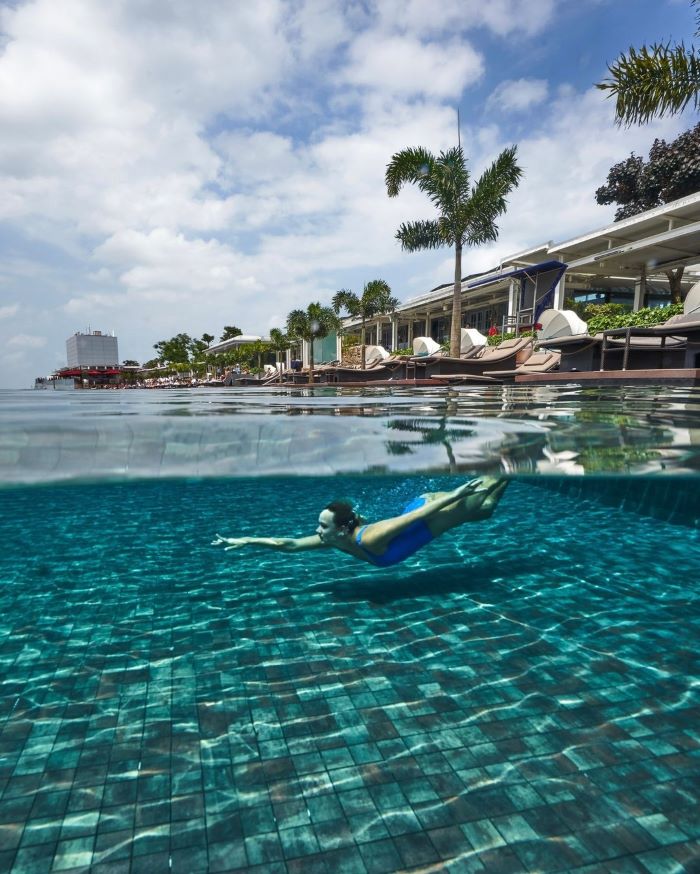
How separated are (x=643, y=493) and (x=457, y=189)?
1720cm

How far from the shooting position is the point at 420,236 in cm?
2222

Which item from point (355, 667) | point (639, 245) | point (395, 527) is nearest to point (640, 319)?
point (639, 245)

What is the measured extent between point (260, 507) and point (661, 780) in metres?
7.94

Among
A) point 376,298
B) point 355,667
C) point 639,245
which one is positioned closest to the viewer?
point 355,667

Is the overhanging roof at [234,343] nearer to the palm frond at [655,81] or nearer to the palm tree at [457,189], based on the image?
the palm tree at [457,189]

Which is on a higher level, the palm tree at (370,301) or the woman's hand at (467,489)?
the palm tree at (370,301)

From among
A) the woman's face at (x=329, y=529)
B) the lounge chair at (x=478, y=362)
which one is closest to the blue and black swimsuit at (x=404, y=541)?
the woman's face at (x=329, y=529)

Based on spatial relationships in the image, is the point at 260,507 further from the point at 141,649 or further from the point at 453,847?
the point at 453,847

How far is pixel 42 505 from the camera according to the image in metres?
9.70

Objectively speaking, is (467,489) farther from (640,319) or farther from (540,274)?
(540,274)

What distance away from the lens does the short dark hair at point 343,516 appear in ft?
15.9

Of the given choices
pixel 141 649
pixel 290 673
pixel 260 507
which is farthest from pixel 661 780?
pixel 260 507

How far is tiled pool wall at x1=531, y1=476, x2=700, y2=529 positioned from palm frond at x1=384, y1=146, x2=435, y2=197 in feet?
54.9

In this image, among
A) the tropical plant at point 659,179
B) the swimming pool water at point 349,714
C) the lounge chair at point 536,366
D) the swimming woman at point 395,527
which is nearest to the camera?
the swimming pool water at point 349,714
